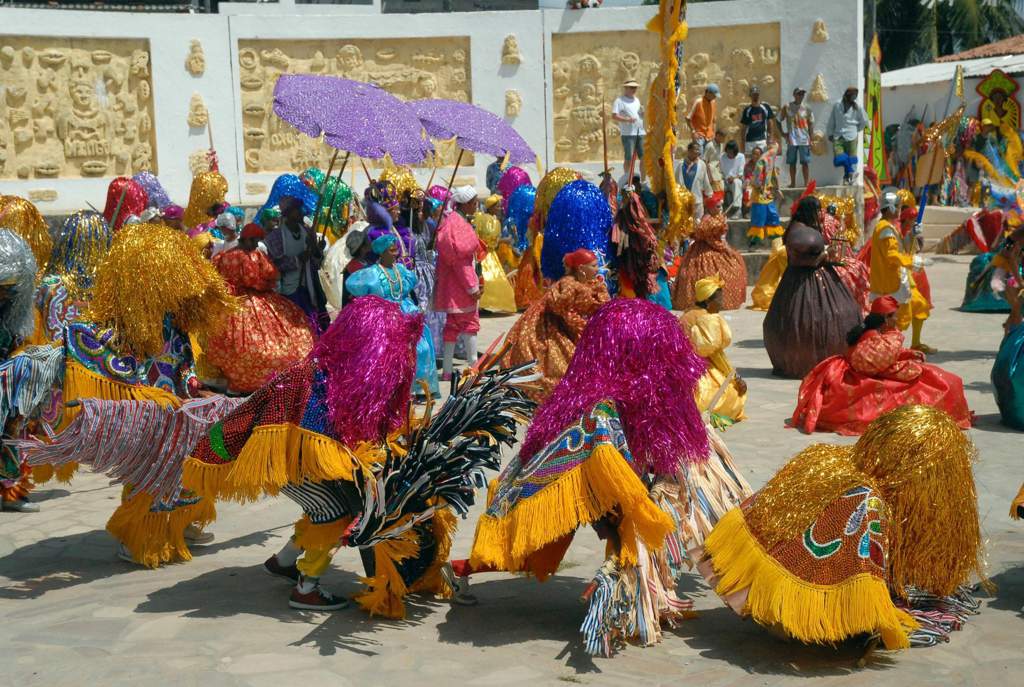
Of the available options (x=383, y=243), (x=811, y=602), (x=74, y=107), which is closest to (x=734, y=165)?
(x=74, y=107)

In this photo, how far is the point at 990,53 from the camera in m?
30.9

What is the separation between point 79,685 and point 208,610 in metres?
0.85

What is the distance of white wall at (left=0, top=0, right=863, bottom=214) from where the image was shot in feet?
55.2

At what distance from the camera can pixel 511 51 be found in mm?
18688

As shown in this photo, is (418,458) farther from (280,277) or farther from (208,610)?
(280,277)

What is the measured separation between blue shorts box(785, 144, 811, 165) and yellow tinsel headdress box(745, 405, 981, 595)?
580 inches

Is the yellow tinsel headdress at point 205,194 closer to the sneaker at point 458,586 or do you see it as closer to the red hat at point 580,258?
the red hat at point 580,258

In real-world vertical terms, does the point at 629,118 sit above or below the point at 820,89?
below

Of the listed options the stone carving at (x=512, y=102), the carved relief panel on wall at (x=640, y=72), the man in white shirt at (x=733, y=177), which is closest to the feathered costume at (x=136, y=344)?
the stone carving at (x=512, y=102)

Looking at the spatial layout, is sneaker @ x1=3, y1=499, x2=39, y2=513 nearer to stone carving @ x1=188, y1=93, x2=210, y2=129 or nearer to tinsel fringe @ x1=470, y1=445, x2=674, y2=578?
tinsel fringe @ x1=470, y1=445, x2=674, y2=578

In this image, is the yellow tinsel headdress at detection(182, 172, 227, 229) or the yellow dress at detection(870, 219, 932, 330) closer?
the yellow dress at detection(870, 219, 932, 330)

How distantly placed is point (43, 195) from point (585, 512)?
45.4 ft

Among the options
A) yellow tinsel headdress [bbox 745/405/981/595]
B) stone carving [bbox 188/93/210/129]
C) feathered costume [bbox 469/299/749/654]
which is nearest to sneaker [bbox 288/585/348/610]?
feathered costume [bbox 469/299/749/654]

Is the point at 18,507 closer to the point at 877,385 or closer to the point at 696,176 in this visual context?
the point at 877,385
